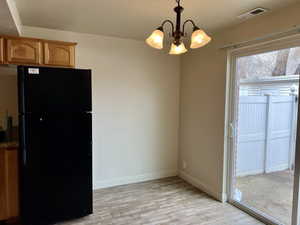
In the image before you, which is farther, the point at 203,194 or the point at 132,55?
Answer: the point at 132,55

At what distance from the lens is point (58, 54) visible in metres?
2.81

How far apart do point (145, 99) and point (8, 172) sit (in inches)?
88.6

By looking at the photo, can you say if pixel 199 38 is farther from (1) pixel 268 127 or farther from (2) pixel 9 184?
(2) pixel 9 184

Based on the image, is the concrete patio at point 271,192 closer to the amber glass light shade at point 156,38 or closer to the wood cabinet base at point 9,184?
the amber glass light shade at point 156,38

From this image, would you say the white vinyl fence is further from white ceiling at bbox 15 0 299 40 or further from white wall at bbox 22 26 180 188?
white wall at bbox 22 26 180 188

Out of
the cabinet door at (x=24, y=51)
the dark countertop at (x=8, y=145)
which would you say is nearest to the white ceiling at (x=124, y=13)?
the cabinet door at (x=24, y=51)

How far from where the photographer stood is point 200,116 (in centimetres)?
370

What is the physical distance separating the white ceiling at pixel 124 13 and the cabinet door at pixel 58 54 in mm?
339

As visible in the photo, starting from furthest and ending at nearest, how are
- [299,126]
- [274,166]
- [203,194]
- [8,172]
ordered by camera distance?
[203,194] < [274,166] < [8,172] < [299,126]

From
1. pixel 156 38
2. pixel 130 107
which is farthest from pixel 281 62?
pixel 130 107

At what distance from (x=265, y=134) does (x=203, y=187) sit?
1342mm

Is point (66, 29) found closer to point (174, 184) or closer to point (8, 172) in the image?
point (8, 172)

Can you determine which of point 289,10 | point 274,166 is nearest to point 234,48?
point 289,10

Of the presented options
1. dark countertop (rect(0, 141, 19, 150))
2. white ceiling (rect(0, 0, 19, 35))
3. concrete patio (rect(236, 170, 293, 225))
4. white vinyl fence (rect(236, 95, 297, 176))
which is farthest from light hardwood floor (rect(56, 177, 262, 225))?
white ceiling (rect(0, 0, 19, 35))
